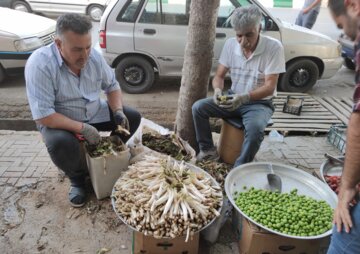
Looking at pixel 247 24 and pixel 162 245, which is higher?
pixel 247 24

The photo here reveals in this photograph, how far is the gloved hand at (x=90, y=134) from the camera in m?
2.71

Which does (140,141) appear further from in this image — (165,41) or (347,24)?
(165,41)

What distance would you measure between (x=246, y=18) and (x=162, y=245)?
2149 millimetres

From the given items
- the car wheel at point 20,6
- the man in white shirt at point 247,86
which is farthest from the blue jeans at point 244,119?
the car wheel at point 20,6

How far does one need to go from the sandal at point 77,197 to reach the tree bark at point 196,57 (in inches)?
54.3

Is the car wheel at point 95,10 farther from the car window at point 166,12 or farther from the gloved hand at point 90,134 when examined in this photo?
the gloved hand at point 90,134

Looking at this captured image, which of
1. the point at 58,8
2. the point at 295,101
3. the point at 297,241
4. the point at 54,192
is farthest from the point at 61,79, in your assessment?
the point at 58,8

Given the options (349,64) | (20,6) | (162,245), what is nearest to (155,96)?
(162,245)

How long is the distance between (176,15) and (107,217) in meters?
3.86

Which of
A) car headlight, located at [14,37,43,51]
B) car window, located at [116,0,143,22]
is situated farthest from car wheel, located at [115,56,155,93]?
car headlight, located at [14,37,43,51]

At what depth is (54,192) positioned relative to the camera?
3096 mm

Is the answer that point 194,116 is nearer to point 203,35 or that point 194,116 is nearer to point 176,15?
point 203,35

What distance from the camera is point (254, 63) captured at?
3.30 meters

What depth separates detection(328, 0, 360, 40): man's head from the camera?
1.27m
